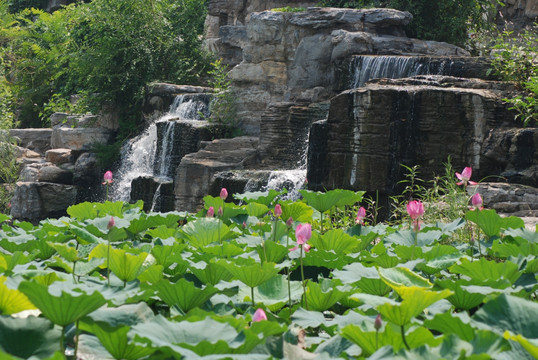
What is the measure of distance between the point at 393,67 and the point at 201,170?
3781 mm

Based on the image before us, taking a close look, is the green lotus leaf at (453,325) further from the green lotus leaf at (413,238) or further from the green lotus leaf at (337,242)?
the green lotus leaf at (413,238)

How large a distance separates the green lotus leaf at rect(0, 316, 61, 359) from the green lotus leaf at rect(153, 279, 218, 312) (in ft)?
1.24

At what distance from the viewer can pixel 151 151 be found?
15.7 metres

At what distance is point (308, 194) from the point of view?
312 cm

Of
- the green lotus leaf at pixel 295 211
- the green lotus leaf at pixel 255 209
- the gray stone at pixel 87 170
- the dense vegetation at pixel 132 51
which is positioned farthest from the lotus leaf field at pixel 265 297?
the dense vegetation at pixel 132 51

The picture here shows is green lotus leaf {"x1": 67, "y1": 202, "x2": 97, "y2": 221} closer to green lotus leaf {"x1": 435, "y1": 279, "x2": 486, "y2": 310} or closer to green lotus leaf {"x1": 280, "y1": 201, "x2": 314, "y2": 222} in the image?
green lotus leaf {"x1": 280, "y1": 201, "x2": 314, "y2": 222}

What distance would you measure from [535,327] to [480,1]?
1605 cm

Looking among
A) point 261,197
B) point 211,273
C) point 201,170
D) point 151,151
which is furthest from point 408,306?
point 151,151

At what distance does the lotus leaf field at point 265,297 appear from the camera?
4.46 feet

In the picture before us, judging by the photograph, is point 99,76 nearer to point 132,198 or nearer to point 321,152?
point 132,198

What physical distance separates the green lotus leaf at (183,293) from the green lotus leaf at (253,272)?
114 millimetres

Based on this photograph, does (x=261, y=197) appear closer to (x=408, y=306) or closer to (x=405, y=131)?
(x=408, y=306)

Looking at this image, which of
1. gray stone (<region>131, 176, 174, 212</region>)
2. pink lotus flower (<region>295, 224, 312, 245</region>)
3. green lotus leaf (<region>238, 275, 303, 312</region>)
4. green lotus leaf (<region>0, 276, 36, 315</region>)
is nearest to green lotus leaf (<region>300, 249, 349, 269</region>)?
green lotus leaf (<region>238, 275, 303, 312</region>)

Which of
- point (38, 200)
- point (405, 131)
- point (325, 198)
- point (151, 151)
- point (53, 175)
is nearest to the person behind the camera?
point (325, 198)
